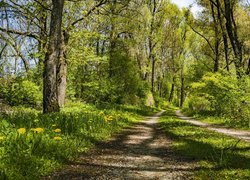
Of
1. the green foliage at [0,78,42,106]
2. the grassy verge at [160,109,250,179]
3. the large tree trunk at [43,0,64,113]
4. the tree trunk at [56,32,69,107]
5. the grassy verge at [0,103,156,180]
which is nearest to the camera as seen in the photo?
the grassy verge at [0,103,156,180]

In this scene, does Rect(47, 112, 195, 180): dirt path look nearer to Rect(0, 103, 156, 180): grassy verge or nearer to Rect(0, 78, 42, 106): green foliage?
Rect(0, 103, 156, 180): grassy verge

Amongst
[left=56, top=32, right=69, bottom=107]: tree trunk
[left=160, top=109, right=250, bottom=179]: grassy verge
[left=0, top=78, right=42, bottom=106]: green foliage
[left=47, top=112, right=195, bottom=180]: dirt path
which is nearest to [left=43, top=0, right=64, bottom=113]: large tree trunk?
[left=47, top=112, right=195, bottom=180]: dirt path

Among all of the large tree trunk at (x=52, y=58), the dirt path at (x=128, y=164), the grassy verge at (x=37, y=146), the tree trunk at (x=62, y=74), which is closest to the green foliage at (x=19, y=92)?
the tree trunk at (x=62, y=74)

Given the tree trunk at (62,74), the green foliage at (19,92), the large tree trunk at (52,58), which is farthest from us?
the green foliage at (19,92)

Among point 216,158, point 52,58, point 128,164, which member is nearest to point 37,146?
point 128,164

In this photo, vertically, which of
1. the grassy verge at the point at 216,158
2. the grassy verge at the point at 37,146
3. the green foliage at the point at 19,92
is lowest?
the grassy verge at the point at 216,158

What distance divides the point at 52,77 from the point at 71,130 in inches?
163

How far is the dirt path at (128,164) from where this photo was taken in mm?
7117

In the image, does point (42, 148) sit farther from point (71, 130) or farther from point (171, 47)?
point (171, 47)

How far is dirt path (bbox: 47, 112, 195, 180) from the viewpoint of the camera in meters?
7.12

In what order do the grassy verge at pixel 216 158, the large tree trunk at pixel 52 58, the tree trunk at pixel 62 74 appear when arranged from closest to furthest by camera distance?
1. the grassy verge at pixel 216 158
2. the large tree trunk at pixel 52 58
3. the tree trunk at pixel 62 74

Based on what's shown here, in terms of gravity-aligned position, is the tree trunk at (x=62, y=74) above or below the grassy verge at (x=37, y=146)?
above

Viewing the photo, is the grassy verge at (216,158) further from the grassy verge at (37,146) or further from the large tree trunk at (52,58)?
the large tree trunk at (52,58)

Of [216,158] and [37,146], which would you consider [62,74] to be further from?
[216,158]
